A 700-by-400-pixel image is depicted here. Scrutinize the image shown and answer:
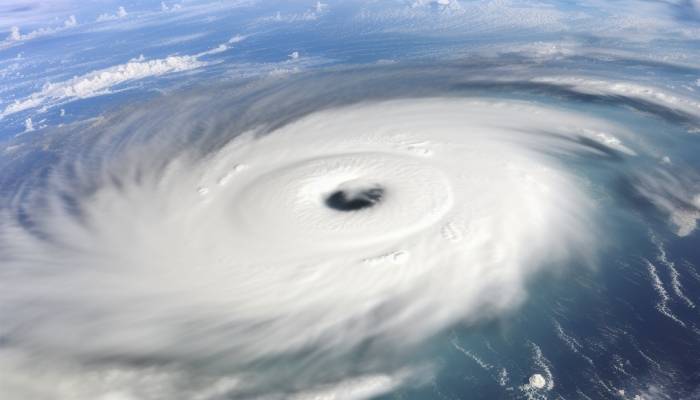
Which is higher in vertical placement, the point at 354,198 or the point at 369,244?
the point at 354,198

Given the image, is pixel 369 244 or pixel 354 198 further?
pixel 354 198

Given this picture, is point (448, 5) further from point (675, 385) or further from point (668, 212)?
point (675, 385)

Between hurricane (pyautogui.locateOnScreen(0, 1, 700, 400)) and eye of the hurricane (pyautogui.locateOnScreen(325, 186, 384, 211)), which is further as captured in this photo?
eye of the hurricane (pyautogui.locateOnScreen(325, 186, 384, 211))

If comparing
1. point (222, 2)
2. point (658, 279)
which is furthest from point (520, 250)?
point (222, 2)
